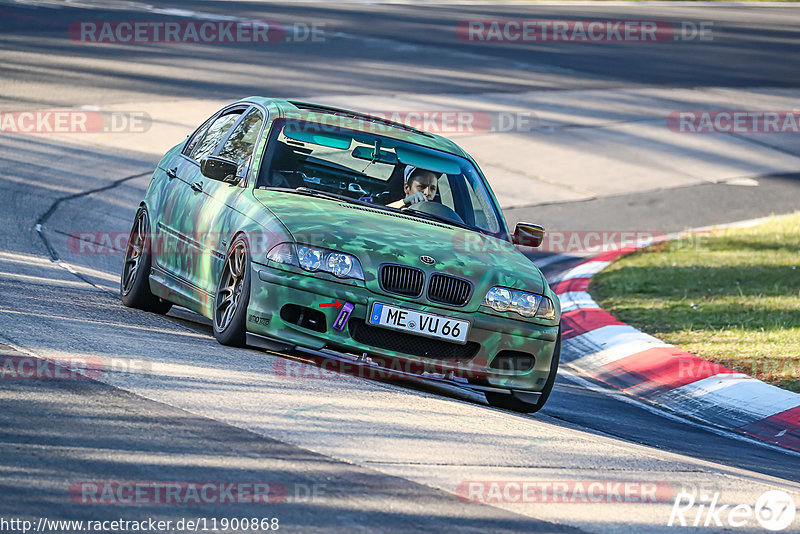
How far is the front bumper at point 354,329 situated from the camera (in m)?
6.75

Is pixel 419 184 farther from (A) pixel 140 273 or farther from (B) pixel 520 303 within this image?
(A) pixel 140 273

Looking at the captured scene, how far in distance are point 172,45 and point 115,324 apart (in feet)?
59.6

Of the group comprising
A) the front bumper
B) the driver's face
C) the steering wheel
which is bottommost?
the front bumper

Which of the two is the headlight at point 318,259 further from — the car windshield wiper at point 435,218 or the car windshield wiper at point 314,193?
the car windshield wiper at point 435,218

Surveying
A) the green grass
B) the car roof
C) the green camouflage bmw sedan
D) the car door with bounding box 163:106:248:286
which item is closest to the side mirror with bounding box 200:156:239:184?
the green camouflage bmw sedan

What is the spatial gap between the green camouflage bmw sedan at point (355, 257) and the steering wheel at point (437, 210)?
0.01m

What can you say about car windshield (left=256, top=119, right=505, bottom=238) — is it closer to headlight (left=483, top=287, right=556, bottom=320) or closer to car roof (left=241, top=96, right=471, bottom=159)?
car roof (left=241, top=96, right=471, bottom=159)

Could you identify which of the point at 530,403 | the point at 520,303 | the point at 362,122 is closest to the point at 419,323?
the point at 520,303

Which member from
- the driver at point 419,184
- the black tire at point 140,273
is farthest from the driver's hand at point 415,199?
the black tire at point 140,273

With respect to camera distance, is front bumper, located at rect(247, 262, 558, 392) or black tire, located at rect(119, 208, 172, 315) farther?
black tire, located at rect(119, 208, 172, 315)

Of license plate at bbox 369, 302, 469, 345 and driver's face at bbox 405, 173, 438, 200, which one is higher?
driver's face at bbox 405, 173, 438, 200

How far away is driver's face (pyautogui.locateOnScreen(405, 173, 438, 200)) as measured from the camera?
27.0 ft

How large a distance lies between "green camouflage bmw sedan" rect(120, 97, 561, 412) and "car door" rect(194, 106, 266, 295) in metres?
0.01

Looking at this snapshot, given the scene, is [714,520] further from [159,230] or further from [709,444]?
[159,230]
